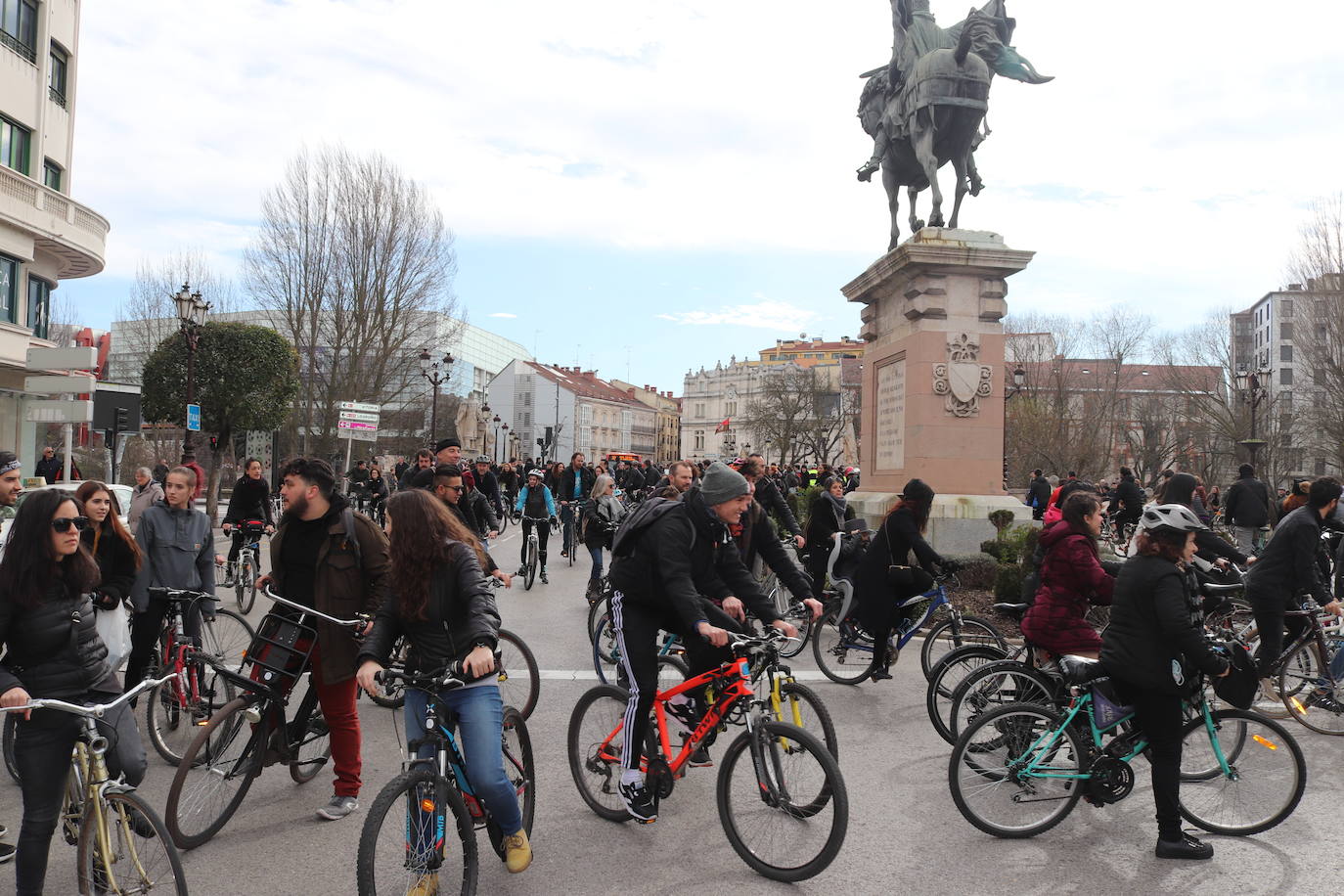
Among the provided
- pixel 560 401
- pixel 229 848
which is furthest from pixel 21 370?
pixel 560 401

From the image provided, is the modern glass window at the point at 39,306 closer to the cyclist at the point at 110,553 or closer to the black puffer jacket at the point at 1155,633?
the cyclist at the point at 110,553

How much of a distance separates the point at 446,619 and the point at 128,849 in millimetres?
1361

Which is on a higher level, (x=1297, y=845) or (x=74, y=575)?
(x=74, y=575)

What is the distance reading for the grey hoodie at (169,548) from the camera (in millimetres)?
6809

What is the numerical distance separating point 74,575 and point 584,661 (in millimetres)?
5906

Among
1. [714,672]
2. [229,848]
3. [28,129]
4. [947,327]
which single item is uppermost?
[28,129]

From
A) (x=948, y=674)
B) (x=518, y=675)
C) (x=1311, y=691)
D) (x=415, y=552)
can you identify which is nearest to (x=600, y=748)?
(x=415, y=552)

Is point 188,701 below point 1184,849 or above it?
above

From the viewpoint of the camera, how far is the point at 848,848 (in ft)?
15.6

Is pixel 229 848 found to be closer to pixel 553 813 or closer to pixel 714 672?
pixel 553 813

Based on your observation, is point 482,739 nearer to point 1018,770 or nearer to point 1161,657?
point 1018,770

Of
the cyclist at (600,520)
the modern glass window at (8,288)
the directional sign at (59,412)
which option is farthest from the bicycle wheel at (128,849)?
the modern glass window at (8,288)

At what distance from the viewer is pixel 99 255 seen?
30922mm

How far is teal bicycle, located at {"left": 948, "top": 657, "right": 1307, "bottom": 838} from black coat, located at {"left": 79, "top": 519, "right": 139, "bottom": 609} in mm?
4162
